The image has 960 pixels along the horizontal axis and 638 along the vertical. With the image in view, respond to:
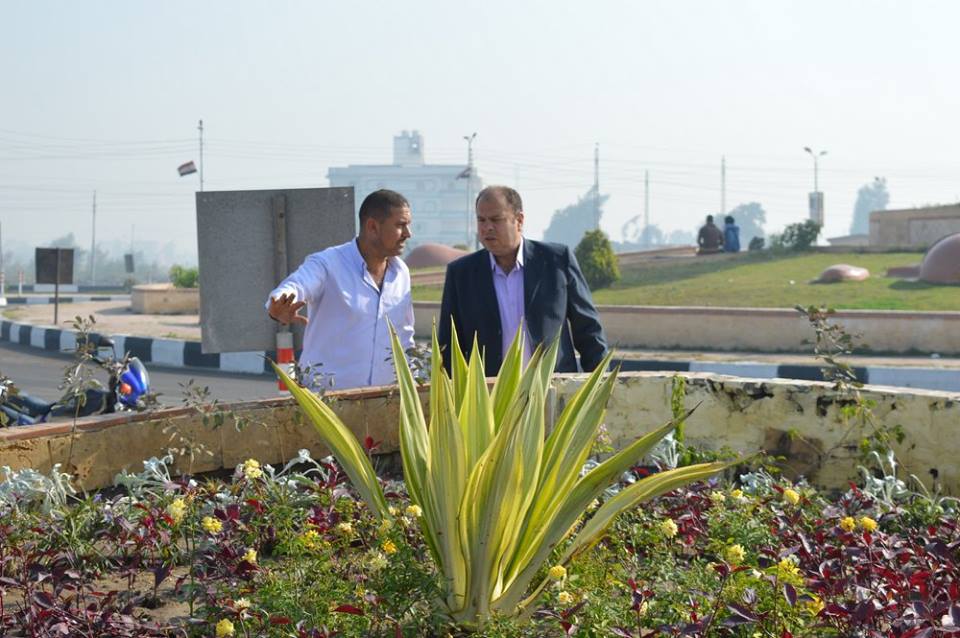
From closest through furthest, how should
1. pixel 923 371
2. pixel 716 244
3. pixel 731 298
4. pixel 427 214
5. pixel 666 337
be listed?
1. pixel 923 371
2. pixel 666 337
3. pixel 731 298
4. pixel 716 244
5. pixel 427 214

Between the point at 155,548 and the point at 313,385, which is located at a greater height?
the point at 313,385

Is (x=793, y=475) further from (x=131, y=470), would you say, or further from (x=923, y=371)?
(x=923, y=371)

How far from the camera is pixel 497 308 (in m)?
4.57

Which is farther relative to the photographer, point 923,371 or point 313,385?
point 923,371

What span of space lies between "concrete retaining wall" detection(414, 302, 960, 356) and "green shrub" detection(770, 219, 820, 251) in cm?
1135

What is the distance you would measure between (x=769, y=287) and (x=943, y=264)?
293 centimetres

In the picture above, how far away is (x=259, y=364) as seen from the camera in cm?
1402

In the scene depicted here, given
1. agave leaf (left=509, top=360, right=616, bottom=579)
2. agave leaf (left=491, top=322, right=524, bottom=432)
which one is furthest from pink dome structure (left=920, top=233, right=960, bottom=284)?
agave leaf (left=509, top=360, right=616, bottom=579)

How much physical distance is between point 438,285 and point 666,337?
9575 millimetres

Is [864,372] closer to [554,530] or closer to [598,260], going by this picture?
[554,530]

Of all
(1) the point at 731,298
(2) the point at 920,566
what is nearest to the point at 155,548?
(2) the point at 920,566

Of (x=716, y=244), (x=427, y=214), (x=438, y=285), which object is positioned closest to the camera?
(x=438, y=285)

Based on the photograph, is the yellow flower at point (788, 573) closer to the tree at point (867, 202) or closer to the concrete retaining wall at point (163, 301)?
the concrete retaining wall at point (163, 301)

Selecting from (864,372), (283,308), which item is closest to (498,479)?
(283,308)
